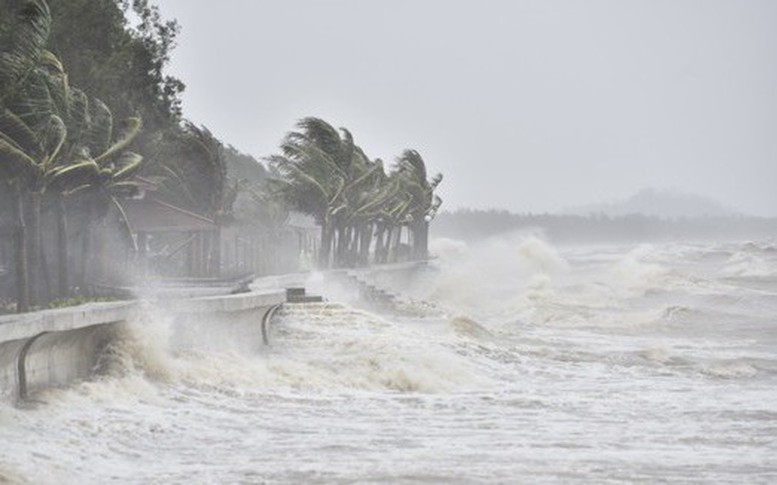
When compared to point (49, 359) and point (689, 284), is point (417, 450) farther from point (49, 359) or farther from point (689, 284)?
point (689, 284)

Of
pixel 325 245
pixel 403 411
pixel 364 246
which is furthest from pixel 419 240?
pixel 403 411

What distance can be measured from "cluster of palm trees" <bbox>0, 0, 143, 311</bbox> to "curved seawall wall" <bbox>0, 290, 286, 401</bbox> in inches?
122

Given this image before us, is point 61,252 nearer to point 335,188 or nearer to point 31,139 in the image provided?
point 31,139

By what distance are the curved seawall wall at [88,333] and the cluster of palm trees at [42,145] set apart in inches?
122

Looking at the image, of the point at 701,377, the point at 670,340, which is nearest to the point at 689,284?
the point at 670,340

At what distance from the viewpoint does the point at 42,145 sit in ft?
80.1

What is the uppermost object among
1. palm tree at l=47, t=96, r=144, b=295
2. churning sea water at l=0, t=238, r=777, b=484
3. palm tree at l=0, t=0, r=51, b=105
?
palm tree at l=0, t=0, r=51, b=105

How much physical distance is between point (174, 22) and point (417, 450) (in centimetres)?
4030

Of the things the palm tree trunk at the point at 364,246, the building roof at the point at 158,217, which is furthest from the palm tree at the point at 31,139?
the palm tree trunk at the point at 364,246

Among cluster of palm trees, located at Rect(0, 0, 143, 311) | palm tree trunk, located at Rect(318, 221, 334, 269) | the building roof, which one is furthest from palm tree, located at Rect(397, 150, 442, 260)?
cluster of palm trees, located at Rect(0, 0, 143, 311)

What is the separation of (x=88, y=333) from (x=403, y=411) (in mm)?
4066

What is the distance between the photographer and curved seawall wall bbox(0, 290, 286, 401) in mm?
15133

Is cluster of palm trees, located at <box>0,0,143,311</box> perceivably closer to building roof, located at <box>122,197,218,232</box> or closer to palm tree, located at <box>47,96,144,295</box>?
palm tree, located at <box>47,96,144,295</box>

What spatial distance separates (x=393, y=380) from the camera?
20531 mm
